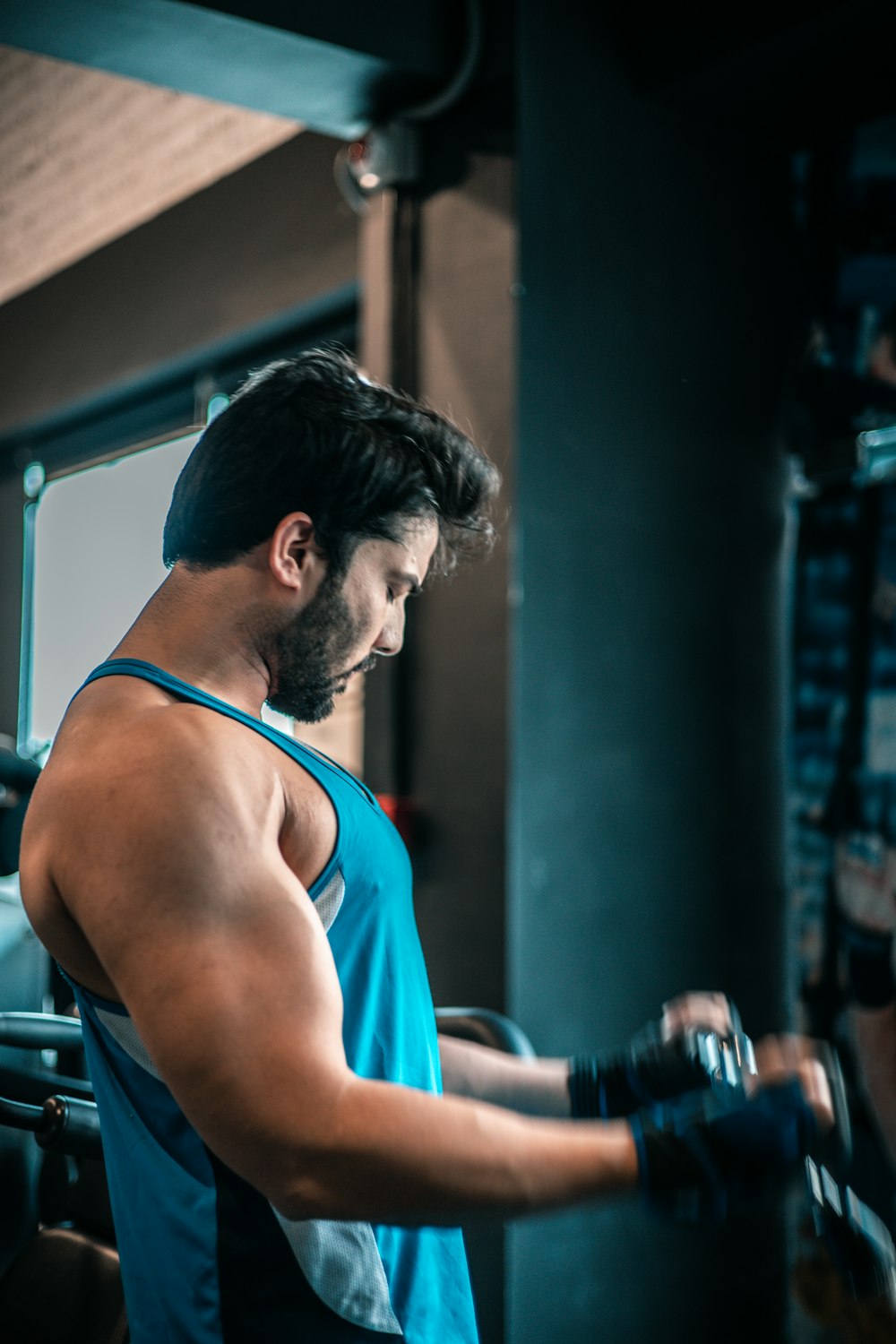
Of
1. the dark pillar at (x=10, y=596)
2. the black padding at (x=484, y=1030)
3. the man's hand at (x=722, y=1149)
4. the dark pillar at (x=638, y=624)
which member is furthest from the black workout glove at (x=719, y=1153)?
the dark pillar at (x=10, y=596)

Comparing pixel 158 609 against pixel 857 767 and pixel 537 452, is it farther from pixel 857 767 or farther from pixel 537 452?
pixel 857 767

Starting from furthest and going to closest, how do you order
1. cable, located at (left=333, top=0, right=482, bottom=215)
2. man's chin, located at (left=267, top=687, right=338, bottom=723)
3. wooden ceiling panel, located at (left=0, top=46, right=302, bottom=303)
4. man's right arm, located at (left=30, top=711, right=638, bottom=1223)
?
wooden ceiling panel, located at (left=0, top=46, right=302, bottom=303) < cable, located at (left=333, top=0, right=482, bottom=215) < man's chin, located at (left=267, top=687, right=338, bottom=723) < man's right arm, located at (left=30, top=711, right=638, bottom=1223)

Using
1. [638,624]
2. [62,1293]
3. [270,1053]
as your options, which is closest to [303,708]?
[270,1053]

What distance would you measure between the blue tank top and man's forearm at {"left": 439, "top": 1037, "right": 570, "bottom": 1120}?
21 cm

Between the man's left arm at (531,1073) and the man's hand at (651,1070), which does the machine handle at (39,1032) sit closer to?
the man's left arm at (531,1073)

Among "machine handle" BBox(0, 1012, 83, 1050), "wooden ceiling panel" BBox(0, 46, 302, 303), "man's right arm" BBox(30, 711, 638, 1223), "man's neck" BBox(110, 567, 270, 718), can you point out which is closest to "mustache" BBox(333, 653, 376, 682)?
"man's neck" BBox(110, 567, 270, 718)

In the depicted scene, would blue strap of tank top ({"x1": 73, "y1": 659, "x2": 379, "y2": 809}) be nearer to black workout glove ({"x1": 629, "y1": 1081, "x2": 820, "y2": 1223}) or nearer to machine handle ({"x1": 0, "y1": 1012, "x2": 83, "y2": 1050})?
black workout glove ({"x1": 629, "y1": 1081, "x2": 820, "y2": 1223})

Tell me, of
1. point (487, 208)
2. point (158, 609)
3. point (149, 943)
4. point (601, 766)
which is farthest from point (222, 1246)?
point (487, 208)

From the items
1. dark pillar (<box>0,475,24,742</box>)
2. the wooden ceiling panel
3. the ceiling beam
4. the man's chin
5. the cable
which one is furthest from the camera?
dark pillar (<box>0,475,24,742</box>)

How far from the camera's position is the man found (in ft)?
3.02

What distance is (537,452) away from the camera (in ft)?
7.48

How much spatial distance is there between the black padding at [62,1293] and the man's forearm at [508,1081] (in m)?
0.66

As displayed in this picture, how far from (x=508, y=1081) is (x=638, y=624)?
1177 millimetres

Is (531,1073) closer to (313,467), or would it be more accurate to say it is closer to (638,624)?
(313,467)
